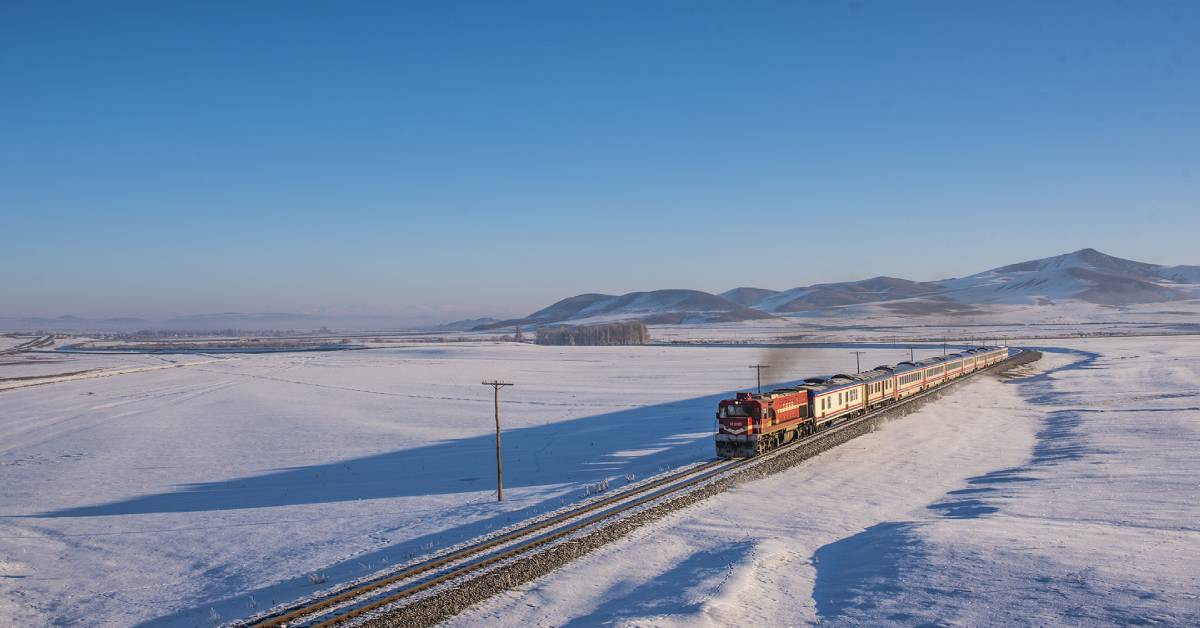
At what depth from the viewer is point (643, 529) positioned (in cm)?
2356

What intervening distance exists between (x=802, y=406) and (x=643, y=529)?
1901 cm

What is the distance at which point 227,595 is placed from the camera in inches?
801

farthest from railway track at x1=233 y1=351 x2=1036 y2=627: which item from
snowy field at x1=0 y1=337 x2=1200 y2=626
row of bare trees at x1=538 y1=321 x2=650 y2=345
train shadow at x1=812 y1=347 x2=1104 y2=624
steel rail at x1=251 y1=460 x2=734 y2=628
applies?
row of bare trees at x1=538 y1=321 x2=650 y2=345

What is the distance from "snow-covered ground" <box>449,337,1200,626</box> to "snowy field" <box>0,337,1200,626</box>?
0.34 ft

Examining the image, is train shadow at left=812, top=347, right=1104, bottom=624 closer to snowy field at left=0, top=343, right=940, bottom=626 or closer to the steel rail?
the steel rail

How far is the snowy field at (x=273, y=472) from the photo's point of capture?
882 inches

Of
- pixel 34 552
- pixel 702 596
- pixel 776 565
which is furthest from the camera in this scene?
pixel 34 552

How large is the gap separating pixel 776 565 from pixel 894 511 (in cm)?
919

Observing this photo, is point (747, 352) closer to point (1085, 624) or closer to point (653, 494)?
point (653, 494)

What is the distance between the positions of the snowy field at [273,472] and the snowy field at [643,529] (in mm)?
183

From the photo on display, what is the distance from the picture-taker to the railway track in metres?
17.0

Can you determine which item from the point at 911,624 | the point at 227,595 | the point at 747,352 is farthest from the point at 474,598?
the point at 747,352

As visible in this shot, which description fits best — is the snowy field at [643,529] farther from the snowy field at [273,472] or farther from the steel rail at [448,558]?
the steel rail at [448,558]

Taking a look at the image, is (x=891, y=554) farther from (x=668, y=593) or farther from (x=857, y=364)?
(x=857, y=364)
